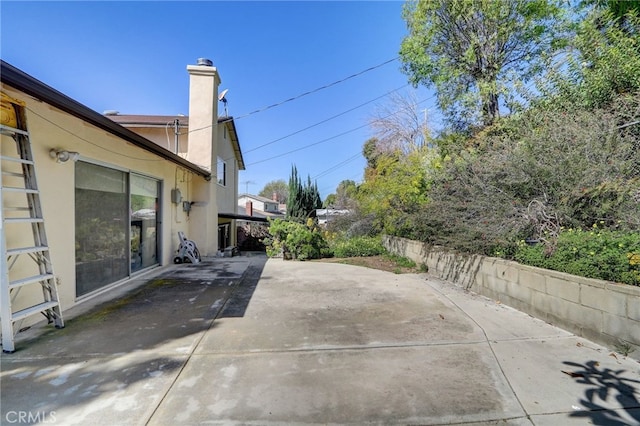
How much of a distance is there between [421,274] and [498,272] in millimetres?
2489

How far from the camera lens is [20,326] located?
3.65 metres

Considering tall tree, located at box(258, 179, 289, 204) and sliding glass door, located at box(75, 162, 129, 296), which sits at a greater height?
tall tree, located at box(258, 179, 289, 204)

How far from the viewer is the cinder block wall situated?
312 centimetres

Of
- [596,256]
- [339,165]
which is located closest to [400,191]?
[596,256]

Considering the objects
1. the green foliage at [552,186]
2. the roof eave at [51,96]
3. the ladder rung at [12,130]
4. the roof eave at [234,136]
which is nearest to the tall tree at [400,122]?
the roof eave at [234,136]

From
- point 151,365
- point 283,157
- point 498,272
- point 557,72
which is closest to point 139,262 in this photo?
point 151,365

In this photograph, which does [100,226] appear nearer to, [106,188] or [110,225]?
[110,225]

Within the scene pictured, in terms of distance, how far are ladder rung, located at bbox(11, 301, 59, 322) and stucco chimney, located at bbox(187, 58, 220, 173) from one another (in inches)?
283

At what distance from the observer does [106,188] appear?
5.68 m

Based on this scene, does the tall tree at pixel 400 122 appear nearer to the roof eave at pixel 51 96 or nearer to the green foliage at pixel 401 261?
the green foliage at pixel 401 261

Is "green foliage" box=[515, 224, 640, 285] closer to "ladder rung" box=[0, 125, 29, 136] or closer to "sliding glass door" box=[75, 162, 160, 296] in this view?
"ladder rung" box=[0, 125, 29, 136]

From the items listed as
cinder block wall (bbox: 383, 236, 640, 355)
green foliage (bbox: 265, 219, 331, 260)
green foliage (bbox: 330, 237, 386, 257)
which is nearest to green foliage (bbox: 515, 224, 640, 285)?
cinder block wall (bbox: 383, 236, 640, 355)

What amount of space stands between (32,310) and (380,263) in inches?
300

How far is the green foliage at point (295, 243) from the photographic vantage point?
388 inches
